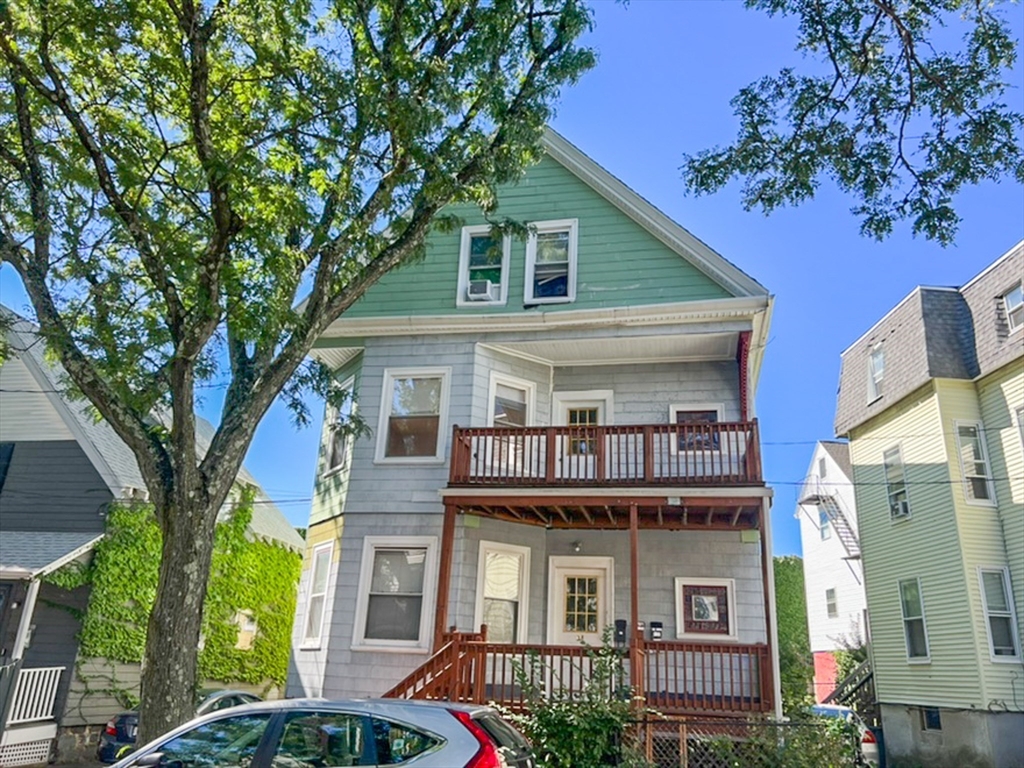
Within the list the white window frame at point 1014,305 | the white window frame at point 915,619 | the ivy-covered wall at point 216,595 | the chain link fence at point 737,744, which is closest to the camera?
the chain link fence at point 737,744

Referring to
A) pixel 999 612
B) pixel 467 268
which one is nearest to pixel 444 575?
pixel 467 268

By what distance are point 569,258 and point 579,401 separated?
2.62m

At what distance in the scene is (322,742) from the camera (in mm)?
5133

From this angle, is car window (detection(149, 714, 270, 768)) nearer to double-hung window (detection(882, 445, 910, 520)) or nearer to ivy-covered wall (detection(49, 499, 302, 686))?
ivy-covered wall (detection(49, 499, 302, 686))

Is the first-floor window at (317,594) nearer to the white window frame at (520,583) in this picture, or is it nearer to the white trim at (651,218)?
the white window frame at (520,583)

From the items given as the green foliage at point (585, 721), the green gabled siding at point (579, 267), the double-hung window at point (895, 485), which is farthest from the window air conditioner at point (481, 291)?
the double-hung window at point (895, 485)

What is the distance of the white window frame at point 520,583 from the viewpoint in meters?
11.4

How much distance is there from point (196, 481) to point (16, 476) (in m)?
9.82

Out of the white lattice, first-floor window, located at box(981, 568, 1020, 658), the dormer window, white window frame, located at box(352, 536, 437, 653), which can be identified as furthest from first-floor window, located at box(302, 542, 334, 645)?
the dormer window

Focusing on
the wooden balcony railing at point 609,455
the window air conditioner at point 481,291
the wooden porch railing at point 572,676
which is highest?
the window air conditioner at point 481,291

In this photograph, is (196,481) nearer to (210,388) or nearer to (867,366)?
(210,388)

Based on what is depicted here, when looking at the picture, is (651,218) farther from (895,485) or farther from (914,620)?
(914,620)

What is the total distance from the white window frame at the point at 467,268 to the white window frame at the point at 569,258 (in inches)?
14.8

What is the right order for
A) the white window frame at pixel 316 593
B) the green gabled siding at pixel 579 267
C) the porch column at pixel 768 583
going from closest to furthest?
the porch column at pixel 768 583
the white window frame at pixel 316 593
the green gabled siding at pixel 579 267
